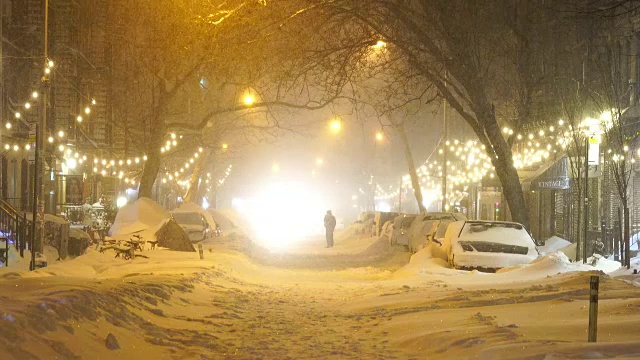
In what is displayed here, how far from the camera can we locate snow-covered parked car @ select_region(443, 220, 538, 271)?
17.5 m

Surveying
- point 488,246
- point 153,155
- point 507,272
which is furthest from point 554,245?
point 153,155

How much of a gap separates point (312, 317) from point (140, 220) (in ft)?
41.8

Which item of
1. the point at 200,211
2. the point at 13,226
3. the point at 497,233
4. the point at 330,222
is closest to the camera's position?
the point at 497,233

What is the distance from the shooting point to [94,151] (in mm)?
40188

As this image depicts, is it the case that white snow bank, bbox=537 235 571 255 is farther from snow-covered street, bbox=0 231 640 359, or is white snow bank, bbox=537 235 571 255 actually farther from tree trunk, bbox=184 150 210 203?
tree trunk, bbox=184 150 210 203

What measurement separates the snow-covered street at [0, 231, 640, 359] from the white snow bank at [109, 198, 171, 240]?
6.40 meters

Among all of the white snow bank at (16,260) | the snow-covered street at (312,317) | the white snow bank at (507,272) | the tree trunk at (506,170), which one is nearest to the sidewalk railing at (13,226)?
the white snow bank at (16,260)

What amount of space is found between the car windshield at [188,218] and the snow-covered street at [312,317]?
16.6 metres

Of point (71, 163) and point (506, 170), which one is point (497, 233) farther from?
point (71, 163)

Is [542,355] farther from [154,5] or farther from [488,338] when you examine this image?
[154,5]

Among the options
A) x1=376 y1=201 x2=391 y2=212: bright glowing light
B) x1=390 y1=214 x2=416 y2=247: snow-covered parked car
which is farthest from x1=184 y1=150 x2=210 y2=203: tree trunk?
x1=376 y1=201 x2=391 y2=212: bright glowing light

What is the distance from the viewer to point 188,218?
108 feet

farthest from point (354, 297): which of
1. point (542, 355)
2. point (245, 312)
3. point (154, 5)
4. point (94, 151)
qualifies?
point (94, 151)

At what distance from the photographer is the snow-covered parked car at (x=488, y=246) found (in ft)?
57.5
